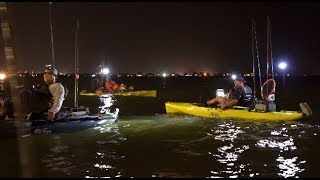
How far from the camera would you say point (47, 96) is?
47.7 feet

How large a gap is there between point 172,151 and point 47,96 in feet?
15.2

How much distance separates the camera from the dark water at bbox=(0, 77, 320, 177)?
34.5 feet

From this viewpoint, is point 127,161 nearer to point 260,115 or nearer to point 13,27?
point 13,27

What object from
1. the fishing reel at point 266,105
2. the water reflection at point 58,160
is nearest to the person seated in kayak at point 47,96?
the water reflection at point 58,160

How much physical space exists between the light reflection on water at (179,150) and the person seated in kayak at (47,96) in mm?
994

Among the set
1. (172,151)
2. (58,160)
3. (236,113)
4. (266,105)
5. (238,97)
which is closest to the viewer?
(58,160)

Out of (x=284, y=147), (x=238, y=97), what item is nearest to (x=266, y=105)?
(x=238, y=97)

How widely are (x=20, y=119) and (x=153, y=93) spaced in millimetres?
38473

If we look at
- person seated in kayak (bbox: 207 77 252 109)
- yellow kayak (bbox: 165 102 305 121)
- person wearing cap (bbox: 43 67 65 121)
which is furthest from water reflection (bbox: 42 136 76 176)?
person seated in kayak (bbox: 207 77 252 109)

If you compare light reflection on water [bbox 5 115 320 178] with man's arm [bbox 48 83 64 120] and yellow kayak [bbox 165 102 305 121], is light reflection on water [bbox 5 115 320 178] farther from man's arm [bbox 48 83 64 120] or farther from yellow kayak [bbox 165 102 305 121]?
man's arm [bbox 48 83 64 120]

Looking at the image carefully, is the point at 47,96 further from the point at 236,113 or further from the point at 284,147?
the point at 236,113

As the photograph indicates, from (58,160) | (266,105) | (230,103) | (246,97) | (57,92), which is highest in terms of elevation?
(57,92)

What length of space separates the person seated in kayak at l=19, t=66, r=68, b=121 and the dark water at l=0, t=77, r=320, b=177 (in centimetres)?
97

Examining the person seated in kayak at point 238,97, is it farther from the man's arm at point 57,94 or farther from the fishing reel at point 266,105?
the man's arm at point 57,94
